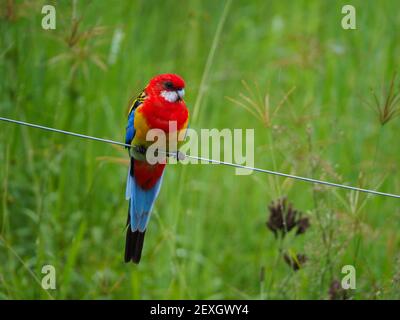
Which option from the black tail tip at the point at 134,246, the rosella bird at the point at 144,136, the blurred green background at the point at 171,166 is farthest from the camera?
the blurred green background at the point at 171,166

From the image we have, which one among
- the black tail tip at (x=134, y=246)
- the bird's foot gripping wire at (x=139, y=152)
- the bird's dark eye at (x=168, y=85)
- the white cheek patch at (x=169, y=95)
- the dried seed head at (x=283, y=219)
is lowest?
the black tail tip at (x=134, y=246)

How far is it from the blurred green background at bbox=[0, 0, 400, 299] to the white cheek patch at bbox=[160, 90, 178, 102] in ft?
1.04

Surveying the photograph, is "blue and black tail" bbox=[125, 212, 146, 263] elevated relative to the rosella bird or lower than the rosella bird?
lower

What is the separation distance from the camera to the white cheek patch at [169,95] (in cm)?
327

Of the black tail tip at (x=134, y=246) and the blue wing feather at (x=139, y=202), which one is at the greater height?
the blue wing feather at (x=139, y=202)

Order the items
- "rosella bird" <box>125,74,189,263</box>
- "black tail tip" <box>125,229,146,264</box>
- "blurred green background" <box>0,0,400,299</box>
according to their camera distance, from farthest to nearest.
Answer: "blurred green background" <box>0,0,400,299</box> < "rosella bird" <box>125,74,189,263</box> < "black tail tip" <box>125,229,146,264</box>

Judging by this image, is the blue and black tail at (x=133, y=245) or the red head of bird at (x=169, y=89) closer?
the blue and black tail at (x=133, y=245)

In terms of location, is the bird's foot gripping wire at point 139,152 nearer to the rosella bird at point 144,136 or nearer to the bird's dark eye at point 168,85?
the rosella bird at point 144,136

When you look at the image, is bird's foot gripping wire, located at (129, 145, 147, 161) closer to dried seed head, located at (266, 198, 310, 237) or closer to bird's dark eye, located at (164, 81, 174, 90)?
bird's dark eye, located at (164, 81, 174, 90)

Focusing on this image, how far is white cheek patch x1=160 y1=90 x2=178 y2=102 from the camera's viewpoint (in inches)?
129

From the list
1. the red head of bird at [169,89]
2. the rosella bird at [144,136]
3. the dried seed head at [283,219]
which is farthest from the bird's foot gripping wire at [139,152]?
the dried seed head at [283,219]

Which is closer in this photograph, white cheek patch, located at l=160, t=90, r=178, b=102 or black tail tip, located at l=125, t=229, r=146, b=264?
black tail tip, located at l=125, t=229, r=146, b=264

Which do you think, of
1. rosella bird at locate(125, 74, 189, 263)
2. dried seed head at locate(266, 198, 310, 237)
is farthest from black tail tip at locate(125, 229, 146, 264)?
dried seed head at locate(266, 198, 310, 237)

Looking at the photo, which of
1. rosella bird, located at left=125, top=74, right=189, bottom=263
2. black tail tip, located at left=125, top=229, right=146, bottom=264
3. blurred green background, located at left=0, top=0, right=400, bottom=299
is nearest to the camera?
black tail tip, located at left=125, top=229, right=146, bottom=264
